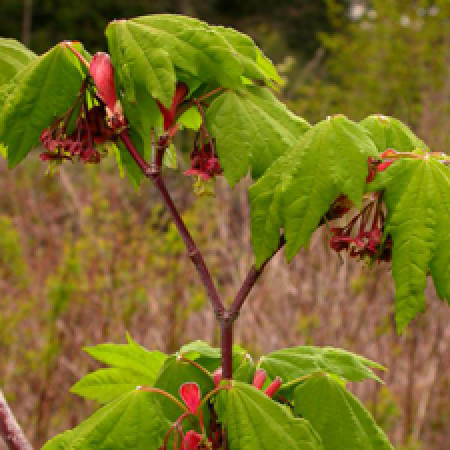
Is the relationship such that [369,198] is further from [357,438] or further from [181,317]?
[181,317]

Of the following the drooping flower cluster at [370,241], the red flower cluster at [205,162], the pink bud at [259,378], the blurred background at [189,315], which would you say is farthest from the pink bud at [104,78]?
the blurred background at [189,315]

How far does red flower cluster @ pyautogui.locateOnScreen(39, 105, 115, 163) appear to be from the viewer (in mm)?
1040

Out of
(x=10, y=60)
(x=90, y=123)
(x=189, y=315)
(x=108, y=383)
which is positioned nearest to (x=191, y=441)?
(x=108, y=383)

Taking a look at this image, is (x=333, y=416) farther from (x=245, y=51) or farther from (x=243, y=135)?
(x=245, y=51)

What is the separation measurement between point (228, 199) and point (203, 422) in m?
3.15

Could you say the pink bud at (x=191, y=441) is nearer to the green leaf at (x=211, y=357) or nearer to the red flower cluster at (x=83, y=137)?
the green leaf at (x=211, y=357)

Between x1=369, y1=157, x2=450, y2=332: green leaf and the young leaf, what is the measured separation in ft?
1.01

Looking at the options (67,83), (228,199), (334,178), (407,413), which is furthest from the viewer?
(228,199)

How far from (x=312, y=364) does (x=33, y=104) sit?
60 centimetres

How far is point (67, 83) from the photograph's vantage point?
3.48 feet

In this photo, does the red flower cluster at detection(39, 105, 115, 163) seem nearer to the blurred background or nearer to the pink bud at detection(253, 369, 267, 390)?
the pink bud at detection(253, 369, 267, 390)

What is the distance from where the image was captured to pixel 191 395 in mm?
1056

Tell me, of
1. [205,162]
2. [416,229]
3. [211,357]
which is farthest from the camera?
[211,357]

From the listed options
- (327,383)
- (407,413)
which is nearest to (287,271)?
(407,413)
